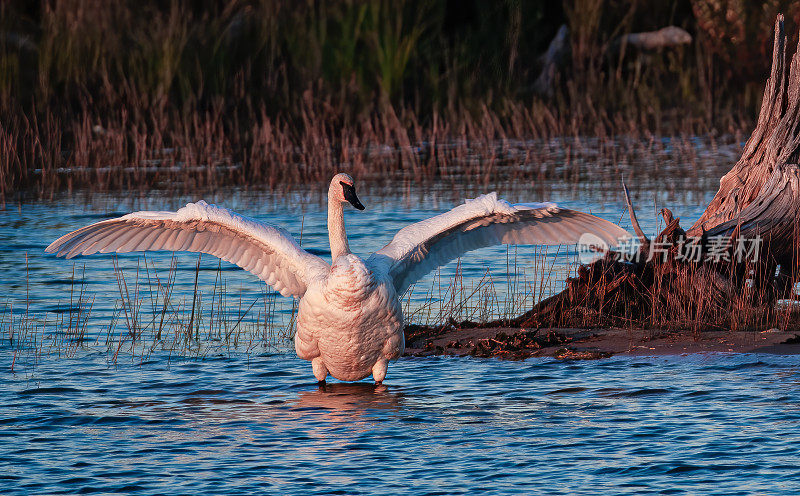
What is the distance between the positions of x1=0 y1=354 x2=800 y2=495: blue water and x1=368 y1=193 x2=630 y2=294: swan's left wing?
0.78 metres

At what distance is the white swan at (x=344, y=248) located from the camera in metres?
8.18

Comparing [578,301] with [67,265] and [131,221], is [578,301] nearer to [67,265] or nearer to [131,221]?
[131,221]

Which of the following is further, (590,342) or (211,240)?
(590,342)

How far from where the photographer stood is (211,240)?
351 inches

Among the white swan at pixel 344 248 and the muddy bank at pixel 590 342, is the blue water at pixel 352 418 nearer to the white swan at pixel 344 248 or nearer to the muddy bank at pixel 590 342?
the muddy bank at pixel 590 342

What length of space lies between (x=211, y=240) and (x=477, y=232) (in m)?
1.69

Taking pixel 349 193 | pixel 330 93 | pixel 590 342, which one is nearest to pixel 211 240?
pixel 349 193

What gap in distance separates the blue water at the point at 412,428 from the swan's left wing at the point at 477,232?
0.78m

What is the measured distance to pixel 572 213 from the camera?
28.0ft

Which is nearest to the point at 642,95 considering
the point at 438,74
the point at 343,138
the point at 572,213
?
the point at 438,74

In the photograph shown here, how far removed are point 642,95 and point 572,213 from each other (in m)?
14.0

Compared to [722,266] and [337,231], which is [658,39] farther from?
[337,231]

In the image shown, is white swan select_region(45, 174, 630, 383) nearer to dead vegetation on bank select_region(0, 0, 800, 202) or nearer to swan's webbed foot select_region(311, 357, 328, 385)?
swan's webbed foot select_region(311, 357, 328, 385)

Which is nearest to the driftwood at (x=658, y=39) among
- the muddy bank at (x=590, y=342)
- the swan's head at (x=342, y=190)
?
the muddy bank at (x=590, y=342)
